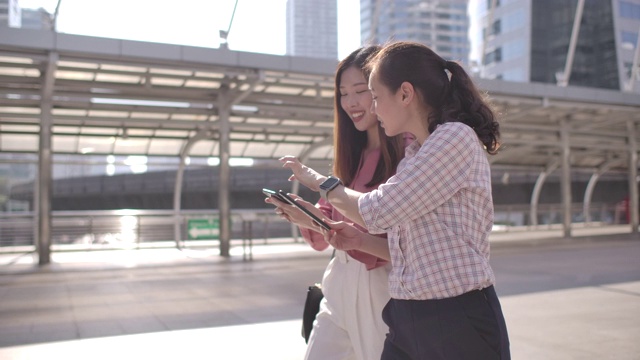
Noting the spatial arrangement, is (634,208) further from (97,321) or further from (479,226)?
(479,226)

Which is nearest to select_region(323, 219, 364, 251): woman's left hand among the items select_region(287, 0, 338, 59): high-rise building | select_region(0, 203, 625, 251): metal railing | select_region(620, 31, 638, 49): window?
select_region(0, 203, 625, 251): metal railing

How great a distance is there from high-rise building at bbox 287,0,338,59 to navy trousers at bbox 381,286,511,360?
603 inches

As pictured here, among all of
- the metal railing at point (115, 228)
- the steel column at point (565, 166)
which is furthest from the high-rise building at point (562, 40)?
the metal railing at point (115, 228)

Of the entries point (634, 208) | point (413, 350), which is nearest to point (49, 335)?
point (413, 350)

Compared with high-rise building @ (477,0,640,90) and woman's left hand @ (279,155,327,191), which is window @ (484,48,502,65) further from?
woman's left hand @ (279,155,327,191)

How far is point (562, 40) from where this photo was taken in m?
50.9

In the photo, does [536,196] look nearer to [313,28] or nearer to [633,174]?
[633,174]

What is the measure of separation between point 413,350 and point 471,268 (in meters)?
0.27

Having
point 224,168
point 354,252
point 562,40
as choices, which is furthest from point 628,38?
point 354,252

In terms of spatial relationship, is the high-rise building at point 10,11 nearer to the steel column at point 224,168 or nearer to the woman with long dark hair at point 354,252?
the steel column at point 224,168

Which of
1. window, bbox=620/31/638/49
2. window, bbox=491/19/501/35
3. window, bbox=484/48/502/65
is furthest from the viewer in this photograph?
window, bbox=484/48/502/65

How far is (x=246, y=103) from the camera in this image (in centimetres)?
1487

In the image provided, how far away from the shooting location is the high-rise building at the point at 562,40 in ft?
145

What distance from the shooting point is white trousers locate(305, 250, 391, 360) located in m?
2.35
